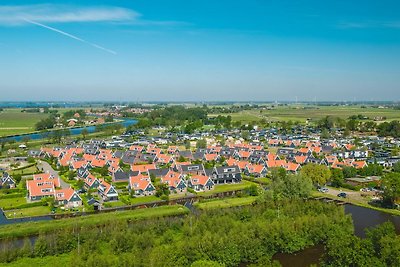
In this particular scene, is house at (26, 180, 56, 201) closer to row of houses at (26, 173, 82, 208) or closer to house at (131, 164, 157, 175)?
row of houses at (26, 173, 82, 208)

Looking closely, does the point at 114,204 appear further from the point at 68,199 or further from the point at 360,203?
the point at 360,203

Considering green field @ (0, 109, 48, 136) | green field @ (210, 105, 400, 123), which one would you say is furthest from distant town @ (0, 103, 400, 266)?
green field @ (210, 105, 400, 123)

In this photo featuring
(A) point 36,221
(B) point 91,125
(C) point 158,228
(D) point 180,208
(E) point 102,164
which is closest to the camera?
(C) point 158,228

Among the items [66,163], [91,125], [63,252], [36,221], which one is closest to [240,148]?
[66,163]

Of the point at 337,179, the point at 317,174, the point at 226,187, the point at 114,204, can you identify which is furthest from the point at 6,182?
the point at 337,179

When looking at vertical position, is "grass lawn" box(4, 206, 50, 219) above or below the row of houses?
below

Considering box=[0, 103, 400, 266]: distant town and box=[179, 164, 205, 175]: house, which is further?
box=[179, 164, 205, 175]: house

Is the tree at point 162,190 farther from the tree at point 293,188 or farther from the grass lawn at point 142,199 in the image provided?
the tree at point 293,188

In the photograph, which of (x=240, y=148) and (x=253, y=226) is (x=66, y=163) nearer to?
(x=240, y=148)
